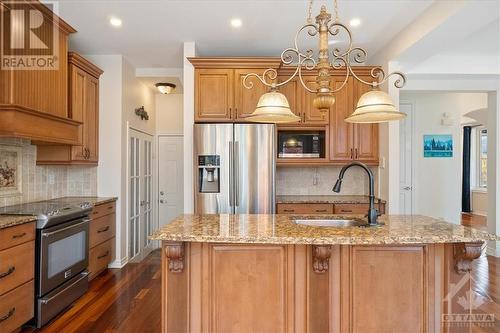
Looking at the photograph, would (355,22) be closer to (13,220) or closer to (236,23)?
(236,23)

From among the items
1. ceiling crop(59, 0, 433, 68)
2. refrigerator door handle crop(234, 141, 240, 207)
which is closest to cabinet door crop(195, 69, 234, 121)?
ceiling crop(59, 0, 433, 68)

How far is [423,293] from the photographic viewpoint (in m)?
1.94

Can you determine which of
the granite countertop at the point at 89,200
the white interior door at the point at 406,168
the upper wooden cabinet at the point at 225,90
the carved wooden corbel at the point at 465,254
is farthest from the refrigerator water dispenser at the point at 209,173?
the white interior door at the point at 406,168

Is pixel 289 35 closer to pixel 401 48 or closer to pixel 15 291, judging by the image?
pixel 401 48

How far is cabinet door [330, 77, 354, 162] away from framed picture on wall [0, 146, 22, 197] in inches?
144

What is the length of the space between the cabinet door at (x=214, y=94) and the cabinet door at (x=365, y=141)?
5.68 ft

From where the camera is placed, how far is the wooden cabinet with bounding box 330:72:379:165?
13.9ft

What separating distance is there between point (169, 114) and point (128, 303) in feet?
11.5

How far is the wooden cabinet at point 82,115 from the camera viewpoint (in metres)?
3.57

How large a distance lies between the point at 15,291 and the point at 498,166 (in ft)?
20.2

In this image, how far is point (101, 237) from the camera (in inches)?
151

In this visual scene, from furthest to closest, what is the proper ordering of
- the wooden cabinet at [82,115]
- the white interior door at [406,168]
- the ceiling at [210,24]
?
the white interior door at [406,168] → the wooden cabinet at [82,115] → the ceiling at [210,24]

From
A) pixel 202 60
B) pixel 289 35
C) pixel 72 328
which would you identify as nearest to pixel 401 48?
pixel 289 35

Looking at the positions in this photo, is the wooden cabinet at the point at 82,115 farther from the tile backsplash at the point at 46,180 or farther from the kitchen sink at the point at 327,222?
the kitchen sink at the point at 327,222
